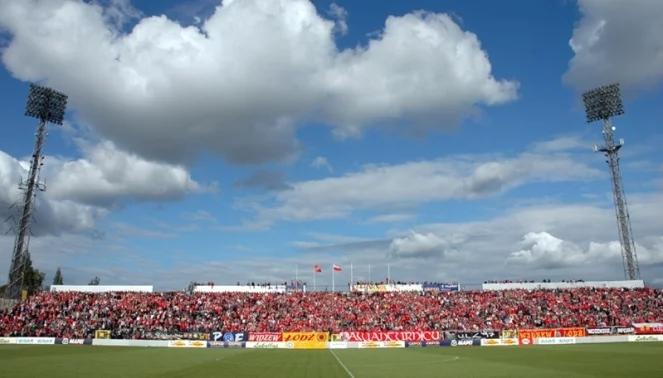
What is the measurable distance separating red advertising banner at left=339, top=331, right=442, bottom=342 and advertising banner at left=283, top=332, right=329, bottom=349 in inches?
88.4

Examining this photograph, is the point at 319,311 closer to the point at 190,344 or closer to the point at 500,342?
the point at 190,344

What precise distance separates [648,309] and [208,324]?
5757 cm

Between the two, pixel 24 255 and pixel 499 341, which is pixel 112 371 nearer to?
pixel 499 341

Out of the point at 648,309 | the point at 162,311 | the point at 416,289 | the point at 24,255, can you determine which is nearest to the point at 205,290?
the point at 162,311

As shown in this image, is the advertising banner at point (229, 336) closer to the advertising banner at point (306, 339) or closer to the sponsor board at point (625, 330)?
the advertising banner at point (306, 339)

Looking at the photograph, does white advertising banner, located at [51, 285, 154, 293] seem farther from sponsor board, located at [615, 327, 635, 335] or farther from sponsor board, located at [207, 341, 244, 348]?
sponsor board, located at [615, 327, 635, 335]

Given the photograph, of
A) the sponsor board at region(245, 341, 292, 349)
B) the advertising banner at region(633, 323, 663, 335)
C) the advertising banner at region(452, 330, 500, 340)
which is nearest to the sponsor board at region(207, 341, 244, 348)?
the sponsor board at region(245, 341, 292, 349)

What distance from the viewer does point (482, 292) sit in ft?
260

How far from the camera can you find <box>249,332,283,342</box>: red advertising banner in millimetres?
60188

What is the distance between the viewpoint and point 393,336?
61000mm

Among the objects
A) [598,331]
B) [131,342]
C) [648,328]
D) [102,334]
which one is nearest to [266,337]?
[131,342]

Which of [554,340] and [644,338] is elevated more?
[644,338]

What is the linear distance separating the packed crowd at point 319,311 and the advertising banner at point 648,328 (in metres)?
3.07

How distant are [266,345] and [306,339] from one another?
4562 mm
